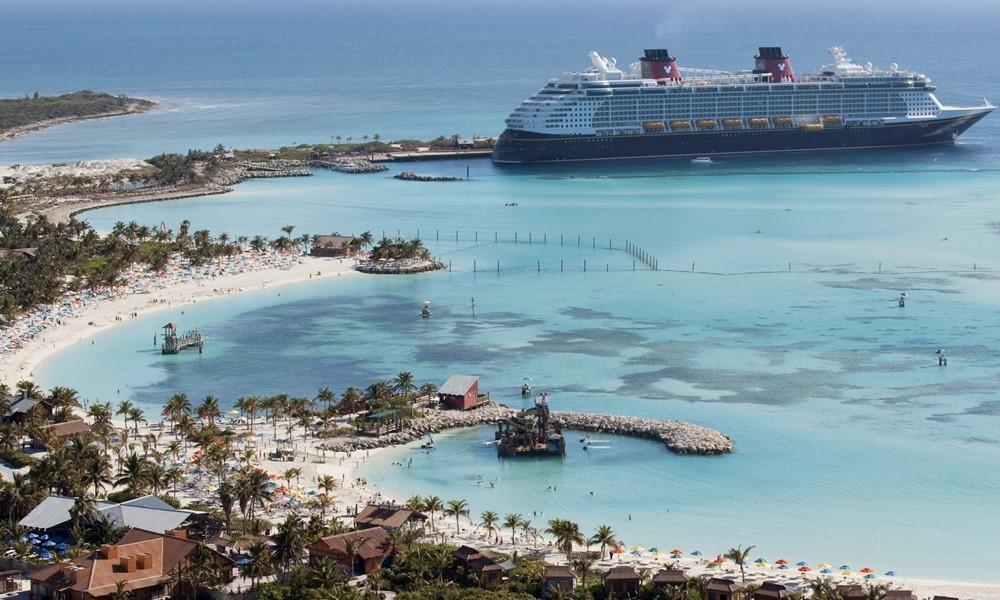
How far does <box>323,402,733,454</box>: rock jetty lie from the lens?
4672cm

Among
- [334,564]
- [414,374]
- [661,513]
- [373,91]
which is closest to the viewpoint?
Answer: [334,564]

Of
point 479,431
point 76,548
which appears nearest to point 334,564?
point 76,548

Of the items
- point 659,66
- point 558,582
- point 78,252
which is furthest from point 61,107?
point 558,582

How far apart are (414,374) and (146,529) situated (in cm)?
1946

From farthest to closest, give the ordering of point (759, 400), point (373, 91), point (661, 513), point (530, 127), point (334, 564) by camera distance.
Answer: point (373, 91)
point (530, 127)
point (759, 400)
point (661, 513)
point (334, 564)

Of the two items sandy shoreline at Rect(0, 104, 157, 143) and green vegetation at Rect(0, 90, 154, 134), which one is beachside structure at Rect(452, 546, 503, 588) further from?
green vegetation at Rect(0, 90, 154, 134)

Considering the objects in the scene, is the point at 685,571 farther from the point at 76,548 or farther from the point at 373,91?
the point at 373,91

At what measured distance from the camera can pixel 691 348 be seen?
2328 inches

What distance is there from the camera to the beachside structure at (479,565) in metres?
35.0

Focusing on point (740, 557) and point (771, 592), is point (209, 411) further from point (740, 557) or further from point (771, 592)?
point (771, 592)

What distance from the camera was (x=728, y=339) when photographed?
199ft

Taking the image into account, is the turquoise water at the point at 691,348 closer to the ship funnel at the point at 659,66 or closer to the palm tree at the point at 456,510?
the palm tree at the point at 456,510

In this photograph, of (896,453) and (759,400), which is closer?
(896,453)

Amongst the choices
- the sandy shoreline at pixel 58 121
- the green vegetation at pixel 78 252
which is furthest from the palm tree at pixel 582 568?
the sandy shoreline at pixel 58 121
